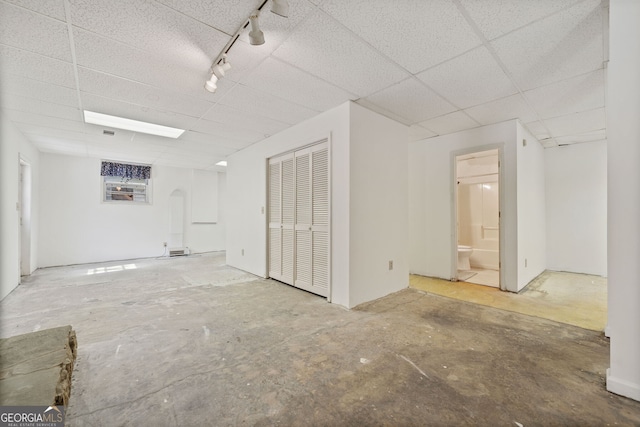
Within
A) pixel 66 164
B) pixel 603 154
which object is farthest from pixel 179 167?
pixel 603 154

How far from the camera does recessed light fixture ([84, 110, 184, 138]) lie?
3611 mm

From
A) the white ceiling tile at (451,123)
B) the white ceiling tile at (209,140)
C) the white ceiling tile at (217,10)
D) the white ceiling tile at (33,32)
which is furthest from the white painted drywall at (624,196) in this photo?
the white ceiling tile at (209,140)

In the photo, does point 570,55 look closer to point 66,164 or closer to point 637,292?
point 637,292

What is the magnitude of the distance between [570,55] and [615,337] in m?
2.20

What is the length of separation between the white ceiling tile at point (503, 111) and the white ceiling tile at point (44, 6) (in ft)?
12.9

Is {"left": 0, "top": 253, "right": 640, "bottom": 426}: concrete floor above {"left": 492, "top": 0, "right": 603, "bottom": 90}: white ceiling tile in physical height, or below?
below

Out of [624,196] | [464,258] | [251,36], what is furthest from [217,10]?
[464,258]

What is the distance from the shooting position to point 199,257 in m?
7.02

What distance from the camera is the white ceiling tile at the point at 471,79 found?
7.37ft

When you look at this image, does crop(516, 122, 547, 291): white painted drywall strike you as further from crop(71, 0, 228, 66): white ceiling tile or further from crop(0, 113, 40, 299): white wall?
crop(0, 113, 40, 299): white wall

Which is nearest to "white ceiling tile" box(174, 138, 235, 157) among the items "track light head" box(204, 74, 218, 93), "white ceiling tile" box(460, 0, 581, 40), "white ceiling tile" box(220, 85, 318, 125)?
"white ceiling tile" box(220, 85, 318, 125)

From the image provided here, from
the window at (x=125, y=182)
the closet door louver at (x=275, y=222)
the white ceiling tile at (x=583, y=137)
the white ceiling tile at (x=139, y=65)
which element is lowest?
the closet door louver at (x=275, y=222)

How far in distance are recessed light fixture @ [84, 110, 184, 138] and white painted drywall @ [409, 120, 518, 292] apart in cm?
424

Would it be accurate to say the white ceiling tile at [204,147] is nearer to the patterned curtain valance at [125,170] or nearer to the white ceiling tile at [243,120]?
the white ceiling tile at [243,120]
